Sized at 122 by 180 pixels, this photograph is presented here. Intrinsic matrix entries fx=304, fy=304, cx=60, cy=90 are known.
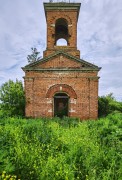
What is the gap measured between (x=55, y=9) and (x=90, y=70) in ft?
17.8

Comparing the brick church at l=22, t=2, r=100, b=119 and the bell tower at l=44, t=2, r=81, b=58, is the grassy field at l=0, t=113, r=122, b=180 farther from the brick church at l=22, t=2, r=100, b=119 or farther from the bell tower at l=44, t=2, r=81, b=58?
the bell tower at l=44, t=2, r=81, b=58

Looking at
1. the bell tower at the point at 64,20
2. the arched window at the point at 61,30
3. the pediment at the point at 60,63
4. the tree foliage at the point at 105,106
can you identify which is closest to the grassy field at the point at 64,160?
the pediment at the point at 60,63

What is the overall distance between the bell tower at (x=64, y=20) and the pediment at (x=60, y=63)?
3.30ft

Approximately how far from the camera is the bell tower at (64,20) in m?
22.0

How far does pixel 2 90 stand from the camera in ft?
67.4

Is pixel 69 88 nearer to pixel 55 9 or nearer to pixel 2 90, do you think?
pixel 2 90

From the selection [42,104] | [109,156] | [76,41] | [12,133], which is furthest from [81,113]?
[109,156]

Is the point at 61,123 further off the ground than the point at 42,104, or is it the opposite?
the point at 42,104

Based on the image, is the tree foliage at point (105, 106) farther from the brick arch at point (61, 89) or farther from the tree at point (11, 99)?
the tree at point (11, 99)

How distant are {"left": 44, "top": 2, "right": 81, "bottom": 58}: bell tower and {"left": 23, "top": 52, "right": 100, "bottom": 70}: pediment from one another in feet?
3.30

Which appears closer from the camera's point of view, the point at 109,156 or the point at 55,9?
the point at 109,156

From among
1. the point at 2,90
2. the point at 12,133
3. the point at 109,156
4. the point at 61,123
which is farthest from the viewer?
the point at 2,90

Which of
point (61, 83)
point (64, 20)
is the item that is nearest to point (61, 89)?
point (61, 83)

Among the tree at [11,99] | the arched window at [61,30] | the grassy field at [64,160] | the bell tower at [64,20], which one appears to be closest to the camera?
the grassy field at [64,160]
